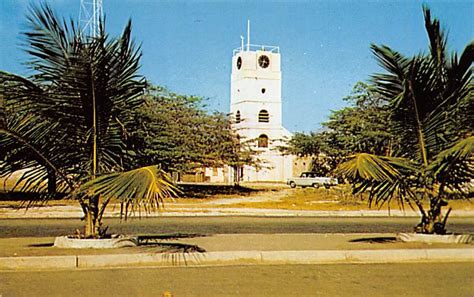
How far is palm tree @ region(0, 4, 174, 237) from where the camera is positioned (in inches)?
350

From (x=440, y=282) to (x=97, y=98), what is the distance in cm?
575

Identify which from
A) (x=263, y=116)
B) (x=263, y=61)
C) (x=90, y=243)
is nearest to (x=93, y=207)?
(x=90, y=243)

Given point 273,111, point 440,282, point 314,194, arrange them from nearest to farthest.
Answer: point 440,282 → point 314,194 → point 273,111

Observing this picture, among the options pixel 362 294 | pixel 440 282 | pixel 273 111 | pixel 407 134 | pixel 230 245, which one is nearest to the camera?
pixel 362 294

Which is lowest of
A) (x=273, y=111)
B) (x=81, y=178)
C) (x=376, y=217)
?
(x=376, y=217)

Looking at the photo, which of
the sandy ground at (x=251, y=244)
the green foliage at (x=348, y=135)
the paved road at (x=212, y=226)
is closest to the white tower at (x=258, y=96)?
the green foliage at (x=348, y=135)

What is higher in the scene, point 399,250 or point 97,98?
point 97,98

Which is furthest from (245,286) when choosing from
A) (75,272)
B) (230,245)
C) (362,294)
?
(230,245)

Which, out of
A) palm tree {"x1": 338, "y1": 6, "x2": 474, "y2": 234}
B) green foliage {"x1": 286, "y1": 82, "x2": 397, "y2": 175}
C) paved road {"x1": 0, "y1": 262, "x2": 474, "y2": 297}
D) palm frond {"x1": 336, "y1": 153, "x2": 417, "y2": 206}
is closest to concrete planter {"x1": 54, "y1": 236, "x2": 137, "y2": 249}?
paved road {"x1": 0, "y1": 262, "x2": 474, "y2": 297}

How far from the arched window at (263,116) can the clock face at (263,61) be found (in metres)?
4.15

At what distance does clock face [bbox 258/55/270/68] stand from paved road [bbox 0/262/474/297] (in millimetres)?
43881

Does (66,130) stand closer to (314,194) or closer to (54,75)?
(54,75)

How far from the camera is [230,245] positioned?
9.65 metres

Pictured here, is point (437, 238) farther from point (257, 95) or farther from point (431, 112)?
point (257, 95)
